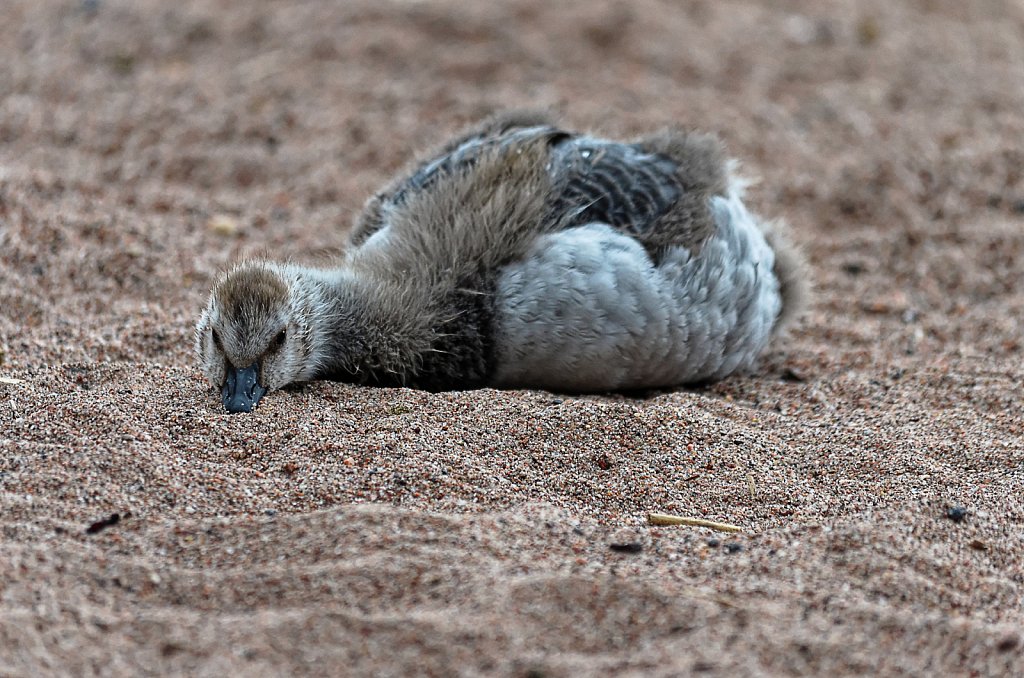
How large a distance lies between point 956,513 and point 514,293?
1.79 meters

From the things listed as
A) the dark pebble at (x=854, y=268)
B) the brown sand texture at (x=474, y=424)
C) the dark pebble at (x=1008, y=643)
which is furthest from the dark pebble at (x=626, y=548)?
the dark pebble at (x=854, y=268)

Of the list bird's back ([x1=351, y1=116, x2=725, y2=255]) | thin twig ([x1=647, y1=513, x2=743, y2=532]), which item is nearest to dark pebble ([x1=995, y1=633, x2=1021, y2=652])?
thin twig ([x1=647, y1=513, x2=743, y2=532])

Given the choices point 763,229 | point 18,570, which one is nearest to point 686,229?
point 763,229

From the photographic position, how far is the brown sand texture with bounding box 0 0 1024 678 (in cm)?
308

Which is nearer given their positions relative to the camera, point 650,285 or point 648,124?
point 650,285

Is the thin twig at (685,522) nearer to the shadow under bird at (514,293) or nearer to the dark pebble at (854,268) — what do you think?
the shadow under bird at (514,293)

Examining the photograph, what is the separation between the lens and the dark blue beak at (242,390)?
425 centimetres

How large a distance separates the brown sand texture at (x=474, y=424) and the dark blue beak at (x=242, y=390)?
2.7 inches

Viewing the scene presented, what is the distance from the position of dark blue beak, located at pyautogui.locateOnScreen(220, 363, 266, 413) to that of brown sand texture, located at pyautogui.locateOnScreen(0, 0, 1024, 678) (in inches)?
2.7

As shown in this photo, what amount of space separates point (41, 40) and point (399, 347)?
18.9 ft

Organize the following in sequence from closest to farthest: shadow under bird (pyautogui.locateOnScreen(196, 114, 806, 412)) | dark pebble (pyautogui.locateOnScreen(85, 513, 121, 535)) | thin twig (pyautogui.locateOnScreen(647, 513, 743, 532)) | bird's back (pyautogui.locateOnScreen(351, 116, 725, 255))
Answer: dark pebble (pyautogui.locateOnScreen(85, 513, 121, 535))
thin twig (pyautogui.locateOnScreen(647, 513, 743, 532))
shadow under bird (pyautogui.locateOnScreen(196, 114, 806, 412))
bird's back (pyautogui.locateOnScreen(351, 116, 725, 255))

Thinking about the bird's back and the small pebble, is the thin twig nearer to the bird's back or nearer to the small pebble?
the bird's back

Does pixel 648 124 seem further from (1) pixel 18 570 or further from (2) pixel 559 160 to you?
(1) pixel 18 570

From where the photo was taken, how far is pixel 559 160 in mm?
5133
